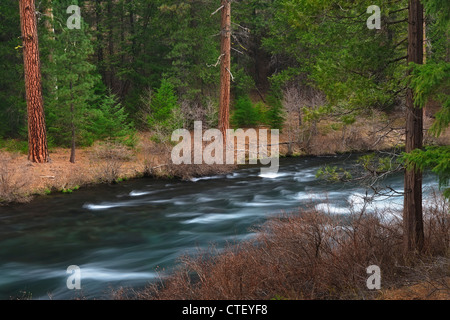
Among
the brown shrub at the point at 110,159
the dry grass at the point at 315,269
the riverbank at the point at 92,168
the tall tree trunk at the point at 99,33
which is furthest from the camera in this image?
the tall tree trunk at the point at 99,33

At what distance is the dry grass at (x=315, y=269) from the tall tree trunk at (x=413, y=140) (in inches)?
13.7

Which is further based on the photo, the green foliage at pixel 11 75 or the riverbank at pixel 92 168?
the green foliage at pixel 11 75

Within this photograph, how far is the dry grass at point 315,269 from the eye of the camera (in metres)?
6.07

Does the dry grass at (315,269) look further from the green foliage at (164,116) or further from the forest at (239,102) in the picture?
the green foliage at (164,116)

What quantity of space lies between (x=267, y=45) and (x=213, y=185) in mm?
20023

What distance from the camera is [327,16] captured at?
8.08m

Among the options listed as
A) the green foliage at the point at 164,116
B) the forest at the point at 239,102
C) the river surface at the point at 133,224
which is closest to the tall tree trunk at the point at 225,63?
the forest at the point at 239,102

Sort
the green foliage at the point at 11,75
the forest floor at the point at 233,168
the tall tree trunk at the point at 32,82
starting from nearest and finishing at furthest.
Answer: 1. the forest floor at the point at 233,168
2. the tall tree trunk at the point at 32,82
3. the green foliage at the point at 11,75

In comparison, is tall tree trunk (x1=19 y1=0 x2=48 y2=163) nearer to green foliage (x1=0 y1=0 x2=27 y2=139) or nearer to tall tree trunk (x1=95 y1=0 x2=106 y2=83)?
green foliage (x1=0 y1=0 x2=27 y2=139)

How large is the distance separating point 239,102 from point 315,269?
24.4m

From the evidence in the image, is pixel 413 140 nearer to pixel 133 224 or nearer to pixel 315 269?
pixel 315 269

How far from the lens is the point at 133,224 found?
1284cm

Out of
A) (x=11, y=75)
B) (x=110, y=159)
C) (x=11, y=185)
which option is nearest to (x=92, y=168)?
(x=110, y=159)

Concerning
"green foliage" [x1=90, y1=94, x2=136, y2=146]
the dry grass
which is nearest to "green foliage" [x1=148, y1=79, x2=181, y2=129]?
"green foliage" [x1=90, y1=94, x2=136, y2=146]
